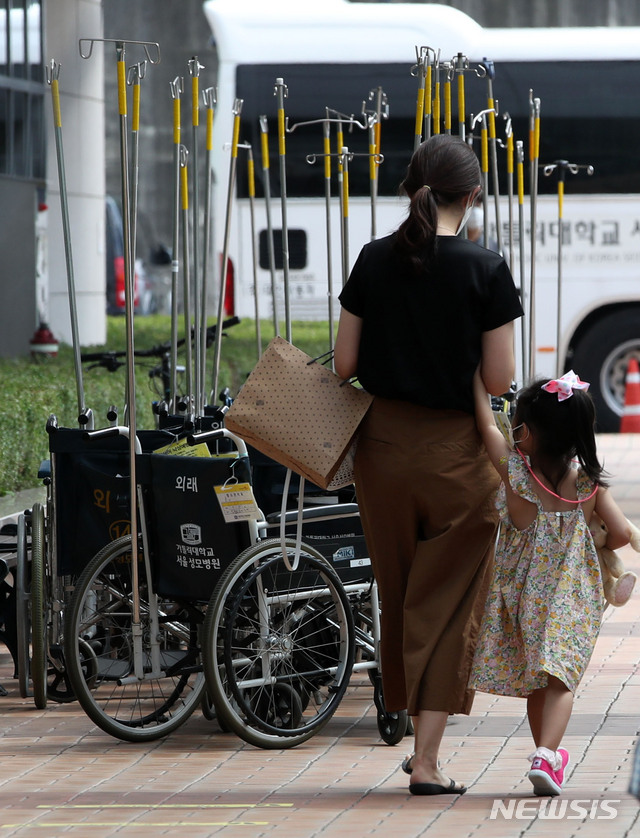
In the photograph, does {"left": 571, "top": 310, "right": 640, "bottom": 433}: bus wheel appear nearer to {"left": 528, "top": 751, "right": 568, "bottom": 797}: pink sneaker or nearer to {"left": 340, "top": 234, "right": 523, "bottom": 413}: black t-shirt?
{"left": 340, "top": 234, "right": 523, "bottom": 413}: black t-shirt

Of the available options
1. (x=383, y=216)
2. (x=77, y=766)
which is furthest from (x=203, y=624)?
(x=383, y=216)

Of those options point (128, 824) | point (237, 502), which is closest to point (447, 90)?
point (237, 502)

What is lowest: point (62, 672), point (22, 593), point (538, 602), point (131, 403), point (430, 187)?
point (62, 672)

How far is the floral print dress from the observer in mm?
4410

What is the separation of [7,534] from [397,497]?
2470 mm

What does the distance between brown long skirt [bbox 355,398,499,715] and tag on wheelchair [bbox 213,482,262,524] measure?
2.10 feet

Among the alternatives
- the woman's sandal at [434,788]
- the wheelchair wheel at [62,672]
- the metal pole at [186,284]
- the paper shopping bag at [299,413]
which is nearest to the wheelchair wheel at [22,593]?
the wheelchair wheel at [62,672]

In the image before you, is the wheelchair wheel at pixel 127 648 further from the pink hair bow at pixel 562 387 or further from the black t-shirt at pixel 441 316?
the pink hair bow at pixel 562 387

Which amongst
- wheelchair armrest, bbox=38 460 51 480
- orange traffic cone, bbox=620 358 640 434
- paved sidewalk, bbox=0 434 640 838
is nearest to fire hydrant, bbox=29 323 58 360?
orange traffic cone, bbox=620 358 640 434

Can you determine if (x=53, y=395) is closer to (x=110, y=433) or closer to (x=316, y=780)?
(x=110, y=433)

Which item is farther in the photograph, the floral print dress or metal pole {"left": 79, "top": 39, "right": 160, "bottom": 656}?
metal pole {"left": 79, "top": 39, "right": 160, "bottom": 656}

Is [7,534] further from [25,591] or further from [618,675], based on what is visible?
[618,675]

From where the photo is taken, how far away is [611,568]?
456cm
